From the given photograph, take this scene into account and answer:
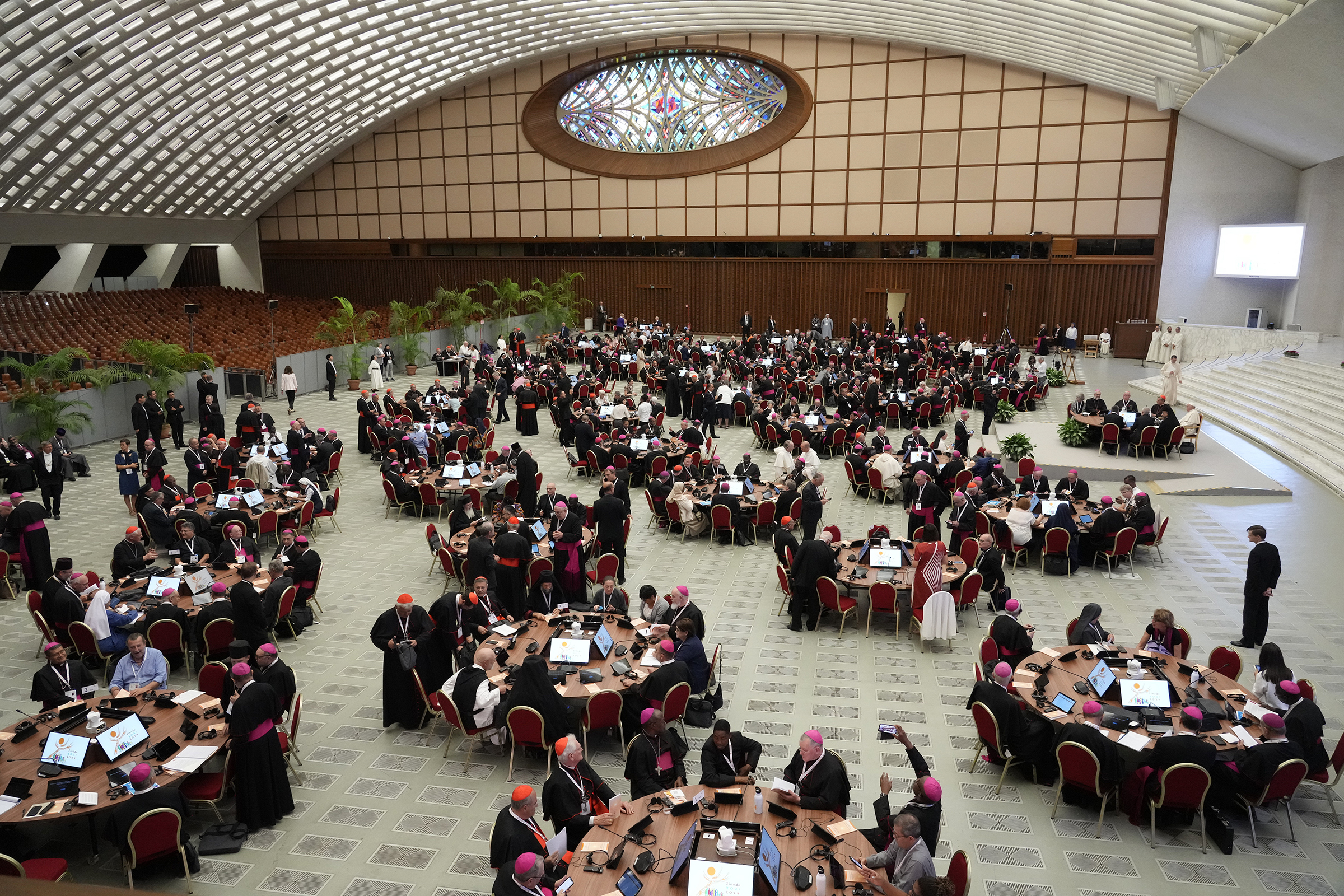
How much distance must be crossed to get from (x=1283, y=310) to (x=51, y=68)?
41472 mm

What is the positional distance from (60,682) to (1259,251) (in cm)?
3495

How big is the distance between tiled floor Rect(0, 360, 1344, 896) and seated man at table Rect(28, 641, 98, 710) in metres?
1.30

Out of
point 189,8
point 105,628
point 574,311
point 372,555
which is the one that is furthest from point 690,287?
point 105,628

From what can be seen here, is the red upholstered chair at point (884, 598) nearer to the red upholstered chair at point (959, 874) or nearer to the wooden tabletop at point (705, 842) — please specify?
the wooden tabletop at point (705, 842)

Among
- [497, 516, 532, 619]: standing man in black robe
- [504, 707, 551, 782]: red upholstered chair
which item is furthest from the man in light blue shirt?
[497, 516, 532, 619]: standing man in black robe

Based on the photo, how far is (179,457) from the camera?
20.2m

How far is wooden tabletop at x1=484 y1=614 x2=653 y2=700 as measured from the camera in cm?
859

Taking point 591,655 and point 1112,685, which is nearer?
point 1112,685

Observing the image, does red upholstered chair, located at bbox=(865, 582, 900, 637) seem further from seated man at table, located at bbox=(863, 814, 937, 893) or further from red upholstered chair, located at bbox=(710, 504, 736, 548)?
seated man at table, located at bbox=(863, 814, 937, 893)

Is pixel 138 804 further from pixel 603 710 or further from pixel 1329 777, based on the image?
pixel 1329 777

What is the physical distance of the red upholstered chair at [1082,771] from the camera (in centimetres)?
735

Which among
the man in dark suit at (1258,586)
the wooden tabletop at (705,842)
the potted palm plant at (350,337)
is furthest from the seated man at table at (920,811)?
the potted palm plant at (350,337)

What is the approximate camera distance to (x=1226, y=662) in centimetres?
899

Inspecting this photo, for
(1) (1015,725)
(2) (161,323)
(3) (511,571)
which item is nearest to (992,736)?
(1) (1015,725)
